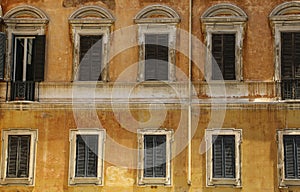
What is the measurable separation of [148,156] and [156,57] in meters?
3.47

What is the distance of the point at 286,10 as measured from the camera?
896 inches

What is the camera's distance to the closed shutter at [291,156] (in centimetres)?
2173

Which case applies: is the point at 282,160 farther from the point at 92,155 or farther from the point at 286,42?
the point at 92,155

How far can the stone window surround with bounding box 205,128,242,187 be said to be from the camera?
71.5ft

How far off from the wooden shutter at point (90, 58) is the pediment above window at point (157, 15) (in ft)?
5.37

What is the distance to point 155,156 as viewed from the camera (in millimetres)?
22250

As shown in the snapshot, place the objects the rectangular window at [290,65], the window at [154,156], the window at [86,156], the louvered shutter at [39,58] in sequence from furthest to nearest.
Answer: the louvered shutter at [39,58] → the rectangular window at [290,65] → the window at [86,156] → the window at [154,156]

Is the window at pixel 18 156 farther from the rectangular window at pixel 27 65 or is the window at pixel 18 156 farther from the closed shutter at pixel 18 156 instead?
the rectangular window at pixel 27 65

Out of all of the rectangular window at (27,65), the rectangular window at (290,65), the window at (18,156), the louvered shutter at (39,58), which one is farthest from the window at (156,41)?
the window at (18,156)

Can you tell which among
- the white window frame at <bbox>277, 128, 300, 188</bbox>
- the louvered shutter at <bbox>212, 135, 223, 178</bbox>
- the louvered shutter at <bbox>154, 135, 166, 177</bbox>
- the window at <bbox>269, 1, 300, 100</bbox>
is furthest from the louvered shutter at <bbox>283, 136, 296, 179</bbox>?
the louvered shutter at <bbox>154, 135, 166, 177</bbox>

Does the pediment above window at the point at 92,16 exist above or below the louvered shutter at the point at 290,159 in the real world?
above

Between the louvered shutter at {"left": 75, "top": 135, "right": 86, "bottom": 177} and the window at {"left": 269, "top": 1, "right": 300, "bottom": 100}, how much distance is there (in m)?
6.88

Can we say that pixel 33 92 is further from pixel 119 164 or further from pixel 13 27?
pixel 119 164

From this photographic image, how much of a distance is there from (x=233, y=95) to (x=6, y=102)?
7.84 m
